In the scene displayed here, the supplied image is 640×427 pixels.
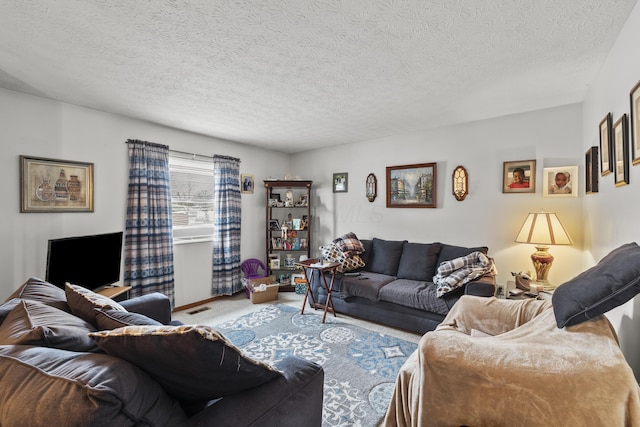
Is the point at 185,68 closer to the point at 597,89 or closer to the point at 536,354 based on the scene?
the point at 536,354

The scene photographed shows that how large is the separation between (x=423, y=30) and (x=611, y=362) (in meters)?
1.89

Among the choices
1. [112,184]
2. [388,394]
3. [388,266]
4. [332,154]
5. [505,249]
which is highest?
[332,154]

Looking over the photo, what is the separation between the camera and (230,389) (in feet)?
3.40

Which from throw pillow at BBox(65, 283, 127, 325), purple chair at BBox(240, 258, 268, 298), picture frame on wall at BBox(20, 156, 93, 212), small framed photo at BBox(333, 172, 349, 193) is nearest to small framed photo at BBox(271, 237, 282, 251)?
purple chair at BBox(240, 258, 268, 298)

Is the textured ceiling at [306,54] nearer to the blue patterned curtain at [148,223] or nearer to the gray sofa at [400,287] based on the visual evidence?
the blue patterned curtain at [148,223]

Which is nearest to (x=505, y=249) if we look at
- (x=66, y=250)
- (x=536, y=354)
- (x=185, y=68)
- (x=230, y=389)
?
(x=536, y=354)

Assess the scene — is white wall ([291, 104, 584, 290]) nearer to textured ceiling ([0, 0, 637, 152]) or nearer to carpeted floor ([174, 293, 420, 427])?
textured ceiling ([0, 0, 637, 152])

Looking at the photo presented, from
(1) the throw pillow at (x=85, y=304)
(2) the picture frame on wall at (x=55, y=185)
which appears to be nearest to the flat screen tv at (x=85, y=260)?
(2) the picture frame on wall at (x=55, y=185)

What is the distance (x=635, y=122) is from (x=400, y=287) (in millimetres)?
2362

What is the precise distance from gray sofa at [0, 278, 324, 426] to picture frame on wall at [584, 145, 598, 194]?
2847mm

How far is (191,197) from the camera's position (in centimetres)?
421

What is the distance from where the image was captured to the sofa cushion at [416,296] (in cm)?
300

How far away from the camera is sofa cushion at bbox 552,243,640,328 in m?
1.17

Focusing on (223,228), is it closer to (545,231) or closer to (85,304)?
(85,304)
